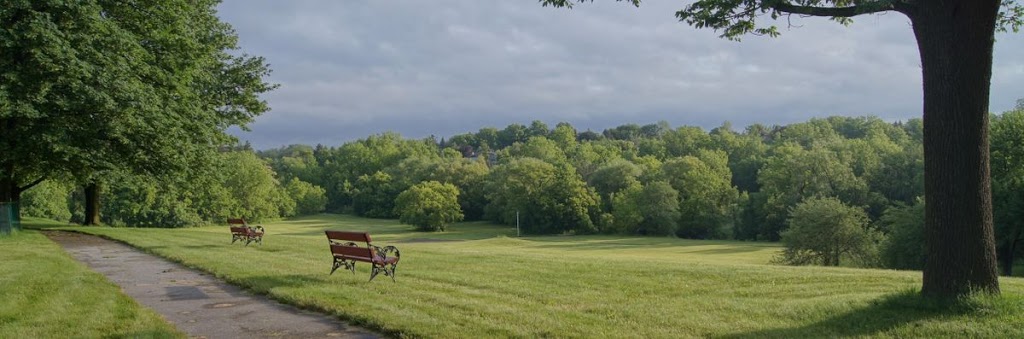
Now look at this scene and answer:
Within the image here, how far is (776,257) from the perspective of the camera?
50906 millimetres

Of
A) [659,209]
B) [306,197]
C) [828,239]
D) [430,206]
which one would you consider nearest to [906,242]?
[828,239]

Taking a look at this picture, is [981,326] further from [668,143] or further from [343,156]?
[343,156]

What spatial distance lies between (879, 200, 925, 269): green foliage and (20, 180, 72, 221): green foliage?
6068 centimetres

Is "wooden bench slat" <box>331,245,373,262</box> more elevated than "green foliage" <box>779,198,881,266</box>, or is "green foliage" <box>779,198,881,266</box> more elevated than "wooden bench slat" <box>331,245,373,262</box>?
"wooden bench slat" <box>331,245,373,262</box>

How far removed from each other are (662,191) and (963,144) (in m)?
75.5

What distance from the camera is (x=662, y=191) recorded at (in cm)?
8225

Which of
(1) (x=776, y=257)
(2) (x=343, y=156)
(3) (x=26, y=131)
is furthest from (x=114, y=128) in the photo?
(2) (x=343, y=156)

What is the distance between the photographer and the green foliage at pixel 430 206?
8994 centimetres

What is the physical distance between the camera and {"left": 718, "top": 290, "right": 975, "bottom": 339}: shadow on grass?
23.6 ft

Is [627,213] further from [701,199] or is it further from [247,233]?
[247,233]

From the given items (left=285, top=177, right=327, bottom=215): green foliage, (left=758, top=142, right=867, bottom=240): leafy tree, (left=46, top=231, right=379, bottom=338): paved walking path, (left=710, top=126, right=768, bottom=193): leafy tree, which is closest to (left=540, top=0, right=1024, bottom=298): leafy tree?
(left=46, top=231, right=379, bottom=338): paved walking path

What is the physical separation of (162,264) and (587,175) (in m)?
88.4

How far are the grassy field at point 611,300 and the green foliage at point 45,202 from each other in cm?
5566

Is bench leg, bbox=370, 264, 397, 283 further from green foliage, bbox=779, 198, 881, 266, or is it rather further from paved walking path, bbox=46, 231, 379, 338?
green foliage, bbox=779, 198, 881, 266
